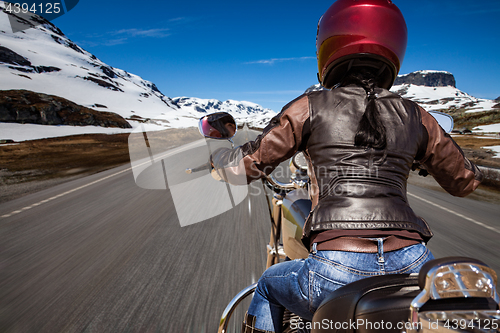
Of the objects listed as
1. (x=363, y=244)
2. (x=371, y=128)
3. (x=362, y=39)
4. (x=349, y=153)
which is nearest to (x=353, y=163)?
(x=349, y=153)

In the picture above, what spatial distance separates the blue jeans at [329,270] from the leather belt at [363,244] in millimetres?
16

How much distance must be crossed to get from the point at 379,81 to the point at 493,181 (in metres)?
7.87

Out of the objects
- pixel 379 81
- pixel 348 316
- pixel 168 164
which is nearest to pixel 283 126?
pixel 379 81

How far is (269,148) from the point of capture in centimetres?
136

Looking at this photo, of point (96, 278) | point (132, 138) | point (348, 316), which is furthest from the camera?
point (132, 138)

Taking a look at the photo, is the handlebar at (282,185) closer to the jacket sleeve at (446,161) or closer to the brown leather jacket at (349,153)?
the brown leather jacket at (349,153)

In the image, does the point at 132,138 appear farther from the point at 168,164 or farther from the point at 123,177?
the point at 168,164

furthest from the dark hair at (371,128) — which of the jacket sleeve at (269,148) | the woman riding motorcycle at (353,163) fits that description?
the jacket sleeve at (269,148)

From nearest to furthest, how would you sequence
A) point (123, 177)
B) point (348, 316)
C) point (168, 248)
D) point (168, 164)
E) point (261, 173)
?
point (348, 316) → point (261, 173) → point (168, 248) → point (123, 177) → point (168, 164)

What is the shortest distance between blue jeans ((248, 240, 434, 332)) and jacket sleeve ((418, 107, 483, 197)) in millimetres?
526

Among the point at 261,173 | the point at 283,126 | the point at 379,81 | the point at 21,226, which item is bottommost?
the point at 21,226

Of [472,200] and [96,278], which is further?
[472,200]

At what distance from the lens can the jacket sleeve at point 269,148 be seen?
1.29m

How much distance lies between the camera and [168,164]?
10695 millimetres
